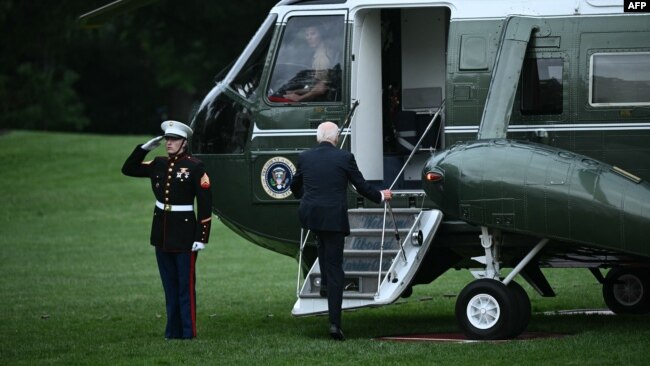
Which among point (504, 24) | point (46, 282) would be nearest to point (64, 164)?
point (46, 282)

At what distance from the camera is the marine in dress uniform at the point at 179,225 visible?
11266 millimetres

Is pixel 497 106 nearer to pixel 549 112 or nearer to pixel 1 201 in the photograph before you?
pixel 549 112

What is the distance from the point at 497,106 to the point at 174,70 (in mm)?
35272

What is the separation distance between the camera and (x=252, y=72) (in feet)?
40.8

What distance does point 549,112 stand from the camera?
448 inches

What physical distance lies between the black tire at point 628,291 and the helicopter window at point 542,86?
251cm

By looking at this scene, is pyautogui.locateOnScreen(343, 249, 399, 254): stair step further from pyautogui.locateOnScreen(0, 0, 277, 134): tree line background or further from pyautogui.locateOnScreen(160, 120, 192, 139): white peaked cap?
pyautogui.locateOnScreen(0, 0, 277, 134): tree line background

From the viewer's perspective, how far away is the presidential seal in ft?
39.6

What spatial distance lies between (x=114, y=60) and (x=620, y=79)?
4269 cm

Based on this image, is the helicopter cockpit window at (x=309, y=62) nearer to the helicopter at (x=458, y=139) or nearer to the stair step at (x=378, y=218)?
A: the helicopter at (x=458, y=139)

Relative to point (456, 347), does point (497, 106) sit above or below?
above

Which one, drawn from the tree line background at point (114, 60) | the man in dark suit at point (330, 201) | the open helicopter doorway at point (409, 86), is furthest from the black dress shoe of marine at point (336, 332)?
the tree line background at point (114, 60)

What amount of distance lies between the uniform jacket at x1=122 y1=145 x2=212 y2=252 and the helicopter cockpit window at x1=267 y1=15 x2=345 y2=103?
1.30 metres

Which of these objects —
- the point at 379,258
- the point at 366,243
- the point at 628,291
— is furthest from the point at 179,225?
the point at 628,291
